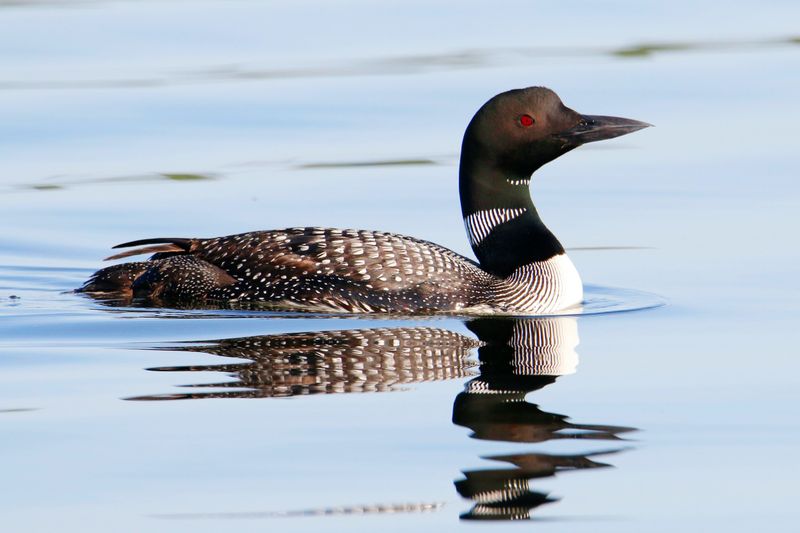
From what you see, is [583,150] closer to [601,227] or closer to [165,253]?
[601,227]

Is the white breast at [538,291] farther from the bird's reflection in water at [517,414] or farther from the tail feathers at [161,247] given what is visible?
the tail feathers at [161,247]

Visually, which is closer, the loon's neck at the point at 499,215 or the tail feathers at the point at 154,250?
the tail feathers at the point at 154,250

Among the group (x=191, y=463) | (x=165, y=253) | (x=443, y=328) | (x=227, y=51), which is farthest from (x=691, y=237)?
(x=227, y=51)

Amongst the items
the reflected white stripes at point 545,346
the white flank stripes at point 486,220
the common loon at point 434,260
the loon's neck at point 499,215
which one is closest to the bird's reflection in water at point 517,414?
the reflected white stripes at point 545,346

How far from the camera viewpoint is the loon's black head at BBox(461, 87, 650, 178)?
27.0 ft

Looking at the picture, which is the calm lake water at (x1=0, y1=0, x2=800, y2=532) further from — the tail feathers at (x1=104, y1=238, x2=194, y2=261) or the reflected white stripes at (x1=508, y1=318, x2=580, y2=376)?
the tail feathers at (x1=104, y1=238, x2=194, y2=261)

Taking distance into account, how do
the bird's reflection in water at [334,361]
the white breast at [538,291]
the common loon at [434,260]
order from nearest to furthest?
the bird's reflection in water at [334,361]
the common loon at [434,260]
the white breast at [538,291]

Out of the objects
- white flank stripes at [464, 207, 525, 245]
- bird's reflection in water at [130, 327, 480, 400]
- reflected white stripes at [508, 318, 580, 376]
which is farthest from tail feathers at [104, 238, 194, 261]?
reflected white stripes at [508, 318, 580, 376]

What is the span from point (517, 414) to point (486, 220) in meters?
2.72

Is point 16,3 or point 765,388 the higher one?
point 16,3

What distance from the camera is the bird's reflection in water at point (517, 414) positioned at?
16.1 ft

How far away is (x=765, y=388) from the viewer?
6215 mm

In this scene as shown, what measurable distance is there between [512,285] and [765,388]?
2064 mm

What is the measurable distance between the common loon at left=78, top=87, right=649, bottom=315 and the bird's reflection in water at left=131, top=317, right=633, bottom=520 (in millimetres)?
252
